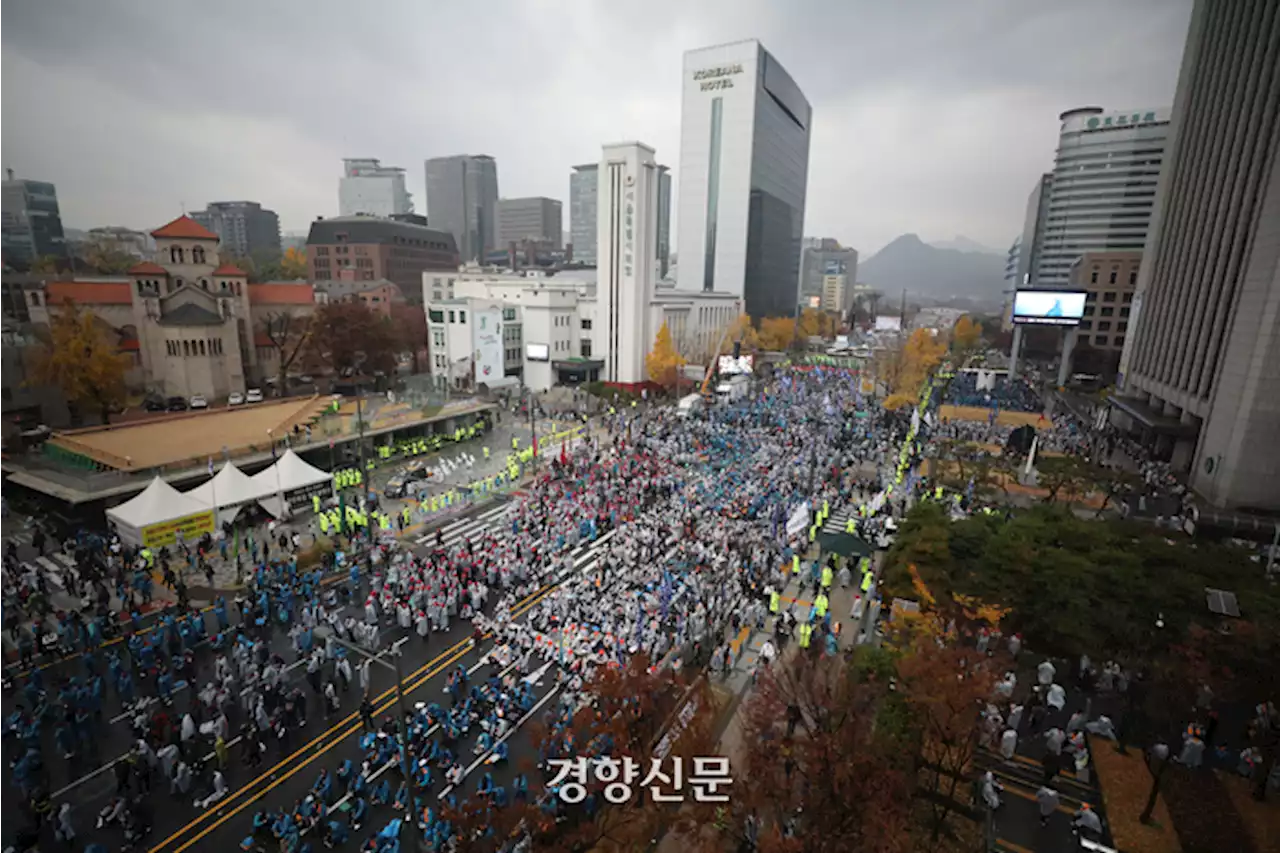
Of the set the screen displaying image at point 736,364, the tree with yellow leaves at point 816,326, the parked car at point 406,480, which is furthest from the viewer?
the tree with yellow leaves at point 816,326

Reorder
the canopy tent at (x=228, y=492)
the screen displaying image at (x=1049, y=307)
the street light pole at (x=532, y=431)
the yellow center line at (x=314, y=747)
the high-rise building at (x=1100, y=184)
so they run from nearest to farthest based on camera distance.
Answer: the yellow center line at (x=314, y=747), the canopy tent at (x=228, y=492), the street light pole at (x=532, y=431), the screen displaying image at (x=1049, y=307), the high-rise building at (x=1100, y=184)

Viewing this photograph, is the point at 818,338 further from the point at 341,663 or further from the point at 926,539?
the point at 341,663

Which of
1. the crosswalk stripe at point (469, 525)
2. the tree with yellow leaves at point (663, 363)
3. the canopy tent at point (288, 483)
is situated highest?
the tree with yellow leaves at point (663, 363)

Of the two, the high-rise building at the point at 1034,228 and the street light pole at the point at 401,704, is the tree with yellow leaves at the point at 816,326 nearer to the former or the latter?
the high-rise building at the point at 1034,228

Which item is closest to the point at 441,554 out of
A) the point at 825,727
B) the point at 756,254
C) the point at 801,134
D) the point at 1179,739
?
the point at 825,727

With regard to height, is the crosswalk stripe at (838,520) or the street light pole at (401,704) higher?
the street light pole at (401,704)

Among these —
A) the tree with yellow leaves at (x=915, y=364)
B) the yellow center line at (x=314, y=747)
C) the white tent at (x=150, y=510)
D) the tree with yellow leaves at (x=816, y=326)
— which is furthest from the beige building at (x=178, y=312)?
the tree with yellow leaves at (x=816, y=326)

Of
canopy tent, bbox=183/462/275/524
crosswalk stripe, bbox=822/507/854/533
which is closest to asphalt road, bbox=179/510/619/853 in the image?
canopy tent, bbox=183/462/275/524
